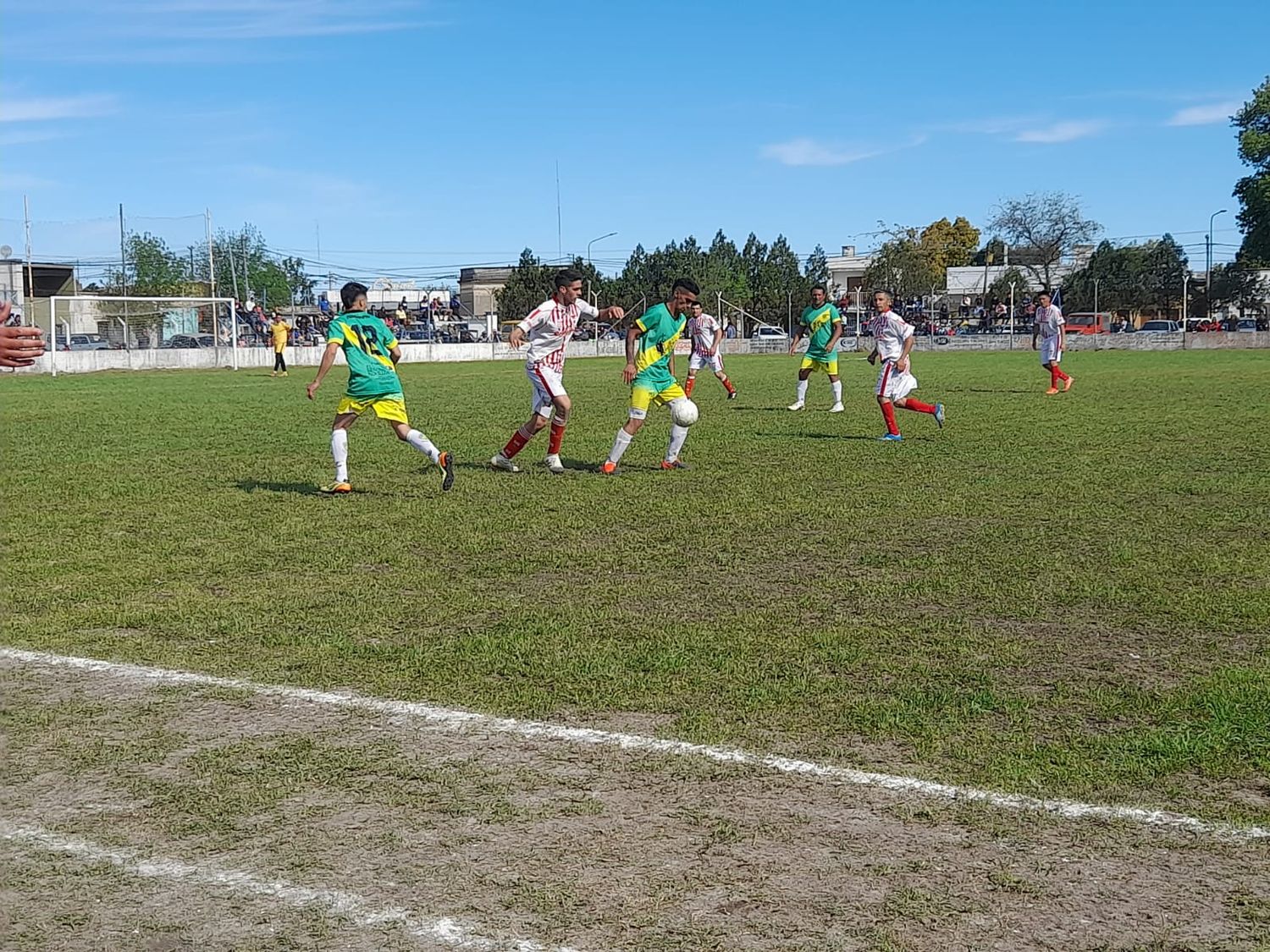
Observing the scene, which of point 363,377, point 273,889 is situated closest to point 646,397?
A: point 363,377

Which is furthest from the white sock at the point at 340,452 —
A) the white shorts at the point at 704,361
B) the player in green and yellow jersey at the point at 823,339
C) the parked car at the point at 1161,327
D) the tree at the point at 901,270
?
the tree at the point at 901,270

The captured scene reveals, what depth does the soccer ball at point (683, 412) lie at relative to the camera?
1317 cm

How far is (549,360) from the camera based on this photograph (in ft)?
44.2

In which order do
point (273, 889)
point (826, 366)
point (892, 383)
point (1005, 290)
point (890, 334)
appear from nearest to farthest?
point (273, 889)
point (892, 383)
point (890, 334)
point (826, 366)
point (1005, 290)

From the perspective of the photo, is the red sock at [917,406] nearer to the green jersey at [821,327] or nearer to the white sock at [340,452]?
the green jersey at [821,327]

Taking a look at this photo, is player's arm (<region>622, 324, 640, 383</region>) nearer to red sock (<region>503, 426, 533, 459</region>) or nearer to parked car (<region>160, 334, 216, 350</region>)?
red sock (<region>503, 426, 533, 459</region>)

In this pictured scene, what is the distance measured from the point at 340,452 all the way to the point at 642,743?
24.6ft

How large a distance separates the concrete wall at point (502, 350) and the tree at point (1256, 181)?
24146mm

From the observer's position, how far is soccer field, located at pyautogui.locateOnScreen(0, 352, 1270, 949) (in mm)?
5000

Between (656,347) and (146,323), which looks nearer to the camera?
(656,347)

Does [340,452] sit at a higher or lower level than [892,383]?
lower

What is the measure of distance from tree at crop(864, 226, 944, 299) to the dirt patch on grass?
274ft

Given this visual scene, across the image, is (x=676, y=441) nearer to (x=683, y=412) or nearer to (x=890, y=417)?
(x=683, y=412)

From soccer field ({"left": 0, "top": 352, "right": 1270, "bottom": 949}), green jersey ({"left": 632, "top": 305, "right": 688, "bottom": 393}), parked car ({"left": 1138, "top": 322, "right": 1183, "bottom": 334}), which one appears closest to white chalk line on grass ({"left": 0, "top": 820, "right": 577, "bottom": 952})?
soccer field ({"left": 0, "top": 352, "right": 1270, "bottom": 949})
